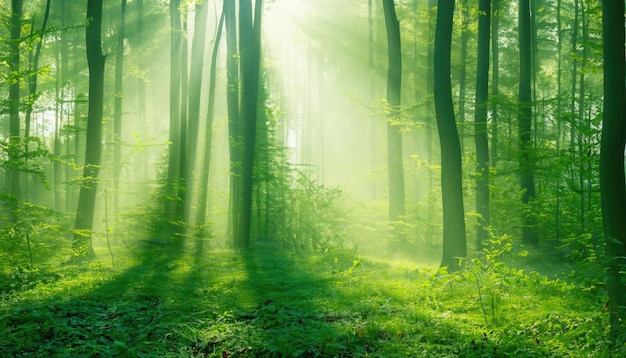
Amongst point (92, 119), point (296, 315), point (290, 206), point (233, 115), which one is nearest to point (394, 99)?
point (290, 206)

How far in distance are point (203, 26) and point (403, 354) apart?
1470 centimetres

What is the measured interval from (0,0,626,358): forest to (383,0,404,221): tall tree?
7cm

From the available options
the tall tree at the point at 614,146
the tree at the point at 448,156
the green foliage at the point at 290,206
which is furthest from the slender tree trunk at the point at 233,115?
the tall tree at the point at 614,146

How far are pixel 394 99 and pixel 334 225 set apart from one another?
4.53 m

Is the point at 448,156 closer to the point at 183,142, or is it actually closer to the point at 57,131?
the point at 183,142

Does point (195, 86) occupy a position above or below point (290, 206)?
above

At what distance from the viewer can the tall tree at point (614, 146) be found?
5695 millimetres

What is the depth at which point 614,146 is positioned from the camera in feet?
19.9

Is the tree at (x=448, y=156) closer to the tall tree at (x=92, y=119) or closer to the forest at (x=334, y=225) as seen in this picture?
the forest at (x=334, y=225)

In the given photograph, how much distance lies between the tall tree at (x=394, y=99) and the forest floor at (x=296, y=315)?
221 inches

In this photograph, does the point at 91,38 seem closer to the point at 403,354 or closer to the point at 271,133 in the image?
the point at 271,133

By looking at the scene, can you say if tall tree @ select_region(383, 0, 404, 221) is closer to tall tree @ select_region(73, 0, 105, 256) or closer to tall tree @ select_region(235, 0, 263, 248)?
tall tree @ select_region(235, 0, 263, 248)

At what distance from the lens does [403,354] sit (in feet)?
16.1

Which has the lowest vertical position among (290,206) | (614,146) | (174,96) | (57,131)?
(290,206)
